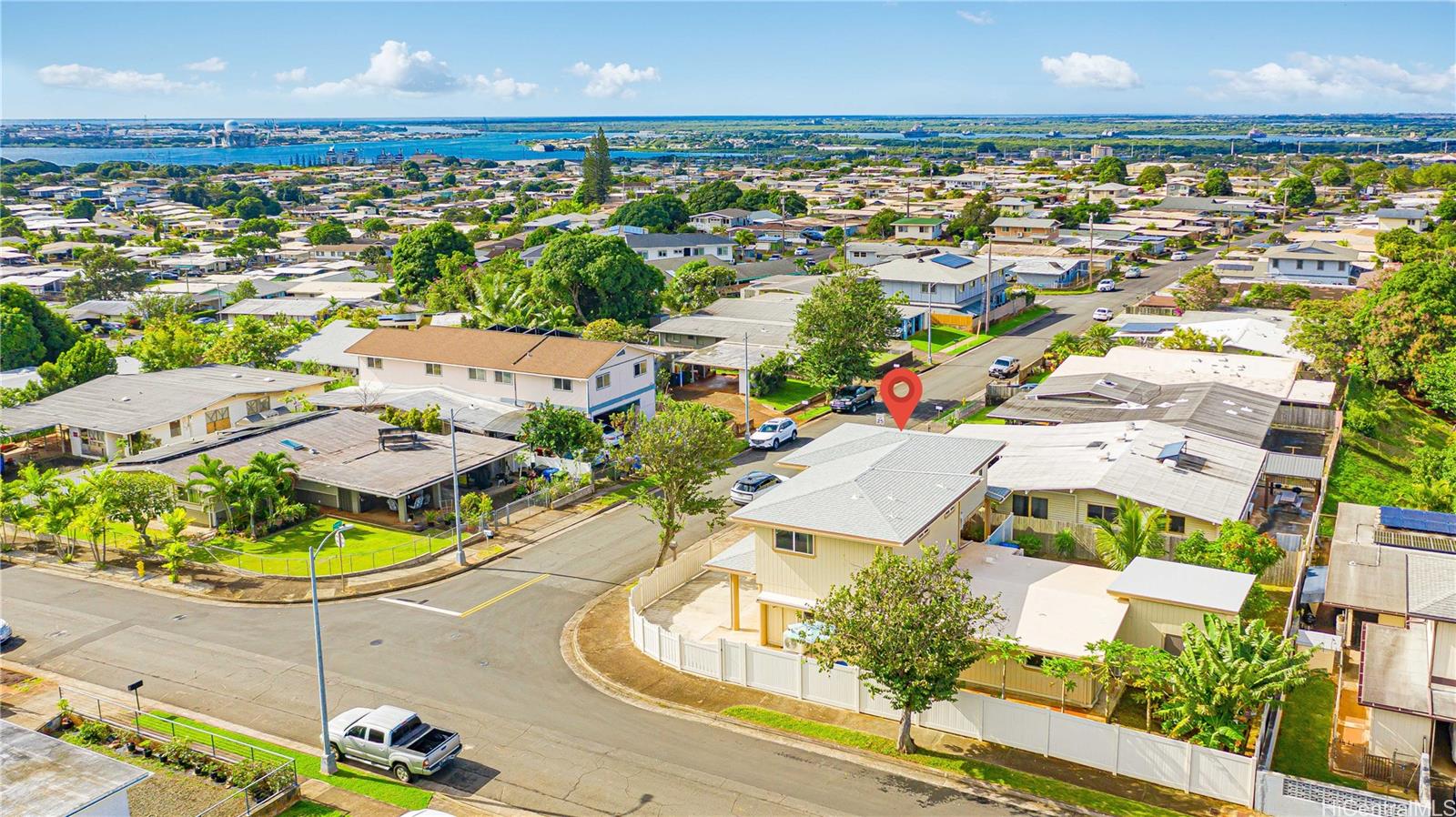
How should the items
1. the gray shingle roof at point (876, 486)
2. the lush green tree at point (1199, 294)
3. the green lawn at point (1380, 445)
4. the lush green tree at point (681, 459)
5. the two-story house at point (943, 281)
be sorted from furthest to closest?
the two-story house at point (943, 281) < the lush green tree at point (1199, 294) < the green lawn at point (1380, 445) < the lush green tree at point (681, 459) < the gray shingle roof at point (876, 486)

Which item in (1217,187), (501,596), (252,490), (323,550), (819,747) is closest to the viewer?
(819,747)

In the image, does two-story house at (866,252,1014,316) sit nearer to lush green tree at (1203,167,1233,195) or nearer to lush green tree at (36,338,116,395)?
lush green tree at (36,338,116,395)

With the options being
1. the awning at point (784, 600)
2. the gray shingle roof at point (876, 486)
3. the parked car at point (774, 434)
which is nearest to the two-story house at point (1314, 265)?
the parked car at point (774, 434)

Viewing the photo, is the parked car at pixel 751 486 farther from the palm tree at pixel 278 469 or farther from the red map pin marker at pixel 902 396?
the palm tree at pixel 278 469

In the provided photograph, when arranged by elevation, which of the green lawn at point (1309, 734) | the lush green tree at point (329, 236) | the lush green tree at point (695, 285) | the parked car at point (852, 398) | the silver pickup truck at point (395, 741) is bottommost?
the green lawn at point (1309, 734)

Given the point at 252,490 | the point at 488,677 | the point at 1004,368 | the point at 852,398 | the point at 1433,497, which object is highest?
the point at 1004,368

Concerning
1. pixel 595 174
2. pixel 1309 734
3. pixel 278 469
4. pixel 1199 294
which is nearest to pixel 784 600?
pixel 1309 734

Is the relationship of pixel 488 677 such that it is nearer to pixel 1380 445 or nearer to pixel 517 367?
pixel 517 367

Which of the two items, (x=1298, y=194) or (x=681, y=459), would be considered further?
(x=1298, y=194)
